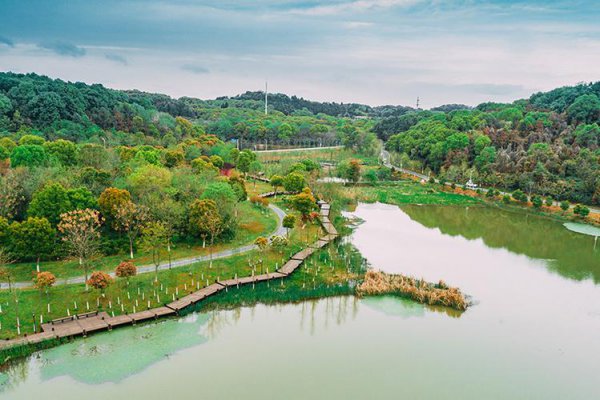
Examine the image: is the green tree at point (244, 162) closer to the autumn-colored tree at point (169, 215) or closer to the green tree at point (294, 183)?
the green tree at point (294, 183)

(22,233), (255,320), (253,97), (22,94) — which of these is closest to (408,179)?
(255,320)

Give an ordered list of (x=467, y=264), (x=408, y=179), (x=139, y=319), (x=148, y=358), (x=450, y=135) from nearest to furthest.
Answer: (x=148, y=358) < (x=139, y=319) < (x=467, y=264) < (x=408, y=179) < (x=450, y=135)

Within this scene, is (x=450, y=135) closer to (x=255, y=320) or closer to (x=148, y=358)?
(x=255, y=320)

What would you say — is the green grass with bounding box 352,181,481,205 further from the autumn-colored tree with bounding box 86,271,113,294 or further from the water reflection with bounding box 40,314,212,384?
the autumn-colored tree with bounding box 86,271,113,294

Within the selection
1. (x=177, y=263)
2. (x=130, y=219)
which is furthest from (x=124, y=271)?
(x=130, y=219)

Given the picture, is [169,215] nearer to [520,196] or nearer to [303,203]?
[303,203]

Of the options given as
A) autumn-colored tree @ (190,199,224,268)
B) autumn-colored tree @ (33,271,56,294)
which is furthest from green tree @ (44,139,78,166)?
autumn-colored tree @ (33,271,56,294)
